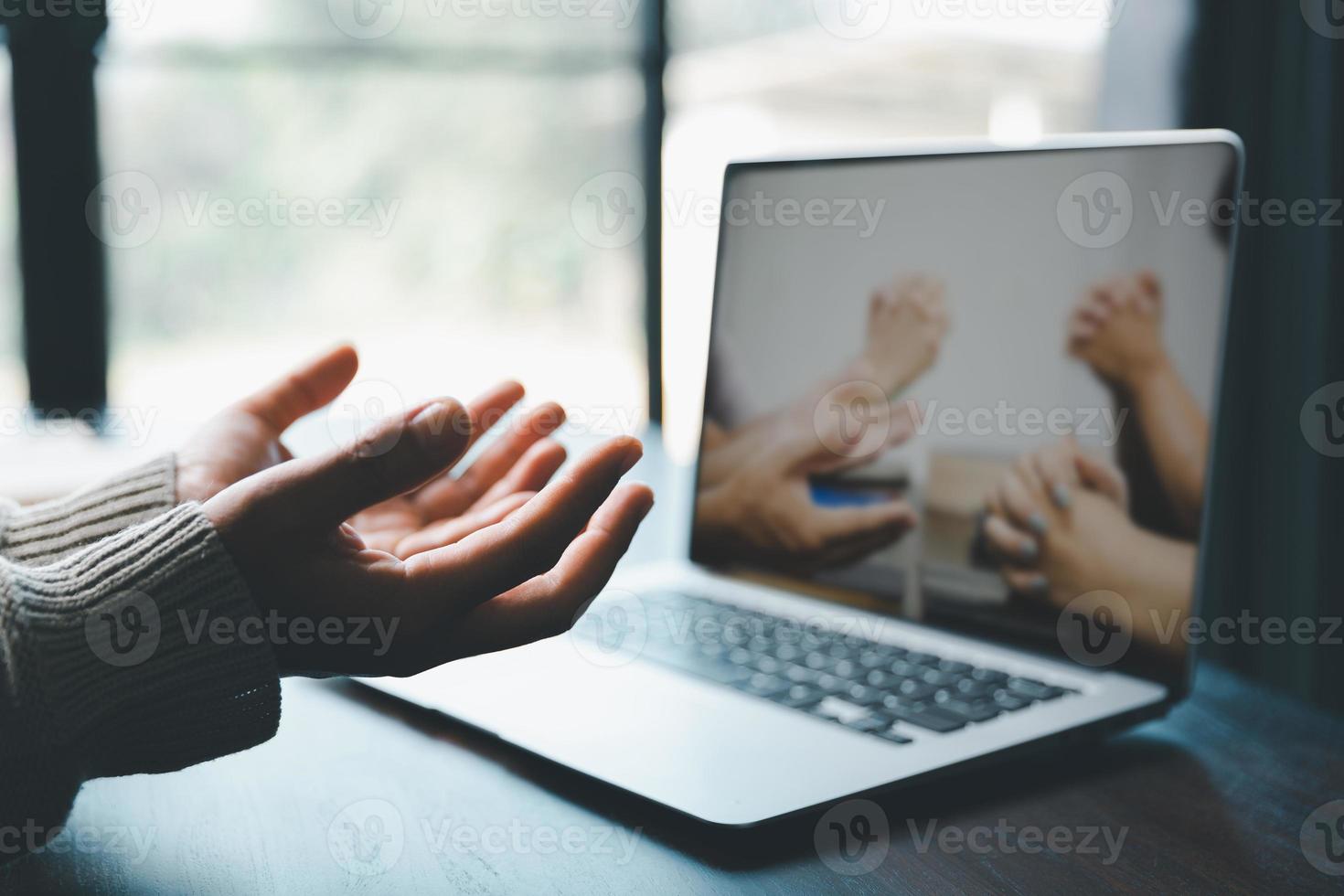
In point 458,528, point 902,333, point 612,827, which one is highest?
point 902,333

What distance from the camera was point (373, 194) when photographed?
300 cm

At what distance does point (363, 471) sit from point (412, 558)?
5cm

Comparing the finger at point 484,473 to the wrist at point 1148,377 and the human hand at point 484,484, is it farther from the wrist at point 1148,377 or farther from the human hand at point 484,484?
the wrist at point 1148,377

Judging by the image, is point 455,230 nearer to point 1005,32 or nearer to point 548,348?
point 548,348

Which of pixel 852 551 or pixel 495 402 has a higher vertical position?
pixel 495 402

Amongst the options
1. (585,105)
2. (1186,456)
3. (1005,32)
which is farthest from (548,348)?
(1186,456)

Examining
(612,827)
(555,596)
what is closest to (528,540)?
(555,596)

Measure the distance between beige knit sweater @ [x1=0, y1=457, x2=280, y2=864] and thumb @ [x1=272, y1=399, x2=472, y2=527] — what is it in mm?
40

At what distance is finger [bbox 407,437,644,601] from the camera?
47 cm

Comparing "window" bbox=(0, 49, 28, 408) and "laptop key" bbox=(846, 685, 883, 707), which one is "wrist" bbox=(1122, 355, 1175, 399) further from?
"window" bbox=(0, 49, 28, 408)

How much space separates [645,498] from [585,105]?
2.72 metres

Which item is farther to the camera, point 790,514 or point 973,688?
point 790,514

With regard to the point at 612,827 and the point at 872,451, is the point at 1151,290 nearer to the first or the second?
the point at 872,451

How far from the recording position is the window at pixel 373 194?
274 cm
